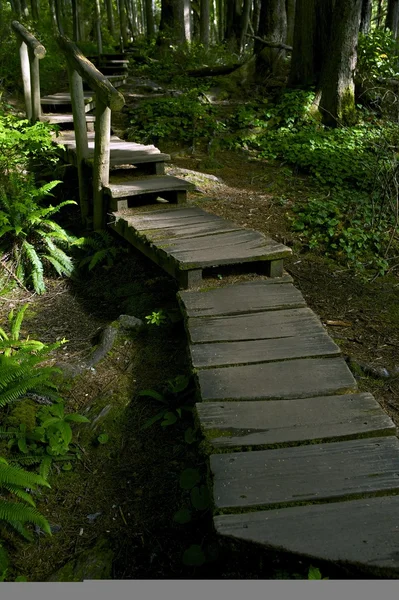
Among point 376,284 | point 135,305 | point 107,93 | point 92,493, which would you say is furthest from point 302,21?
point 92,493

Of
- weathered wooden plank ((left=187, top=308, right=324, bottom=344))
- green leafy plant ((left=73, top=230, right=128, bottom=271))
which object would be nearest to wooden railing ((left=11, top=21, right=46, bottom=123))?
green leafy plant ((left=73, top=230, right=128, bottom=271))

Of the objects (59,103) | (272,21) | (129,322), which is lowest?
(129,322)

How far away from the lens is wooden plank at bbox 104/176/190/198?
6.18m

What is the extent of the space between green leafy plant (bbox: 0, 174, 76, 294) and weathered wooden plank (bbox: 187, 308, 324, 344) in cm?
277

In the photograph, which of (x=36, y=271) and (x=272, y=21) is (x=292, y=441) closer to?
(x=36, y=271)

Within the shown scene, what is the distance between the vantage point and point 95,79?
604 centimetres

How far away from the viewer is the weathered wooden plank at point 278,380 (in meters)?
3.38

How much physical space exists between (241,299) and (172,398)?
101cm

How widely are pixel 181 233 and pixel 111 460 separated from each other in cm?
248

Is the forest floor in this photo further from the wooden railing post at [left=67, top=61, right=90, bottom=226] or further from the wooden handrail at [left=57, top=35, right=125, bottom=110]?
the wooden handrail at [left=57, top=35, right=125, bottom=110]

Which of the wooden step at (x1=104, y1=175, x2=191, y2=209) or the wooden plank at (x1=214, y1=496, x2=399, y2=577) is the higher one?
the wooden step at (x1=104, y1=175, x2=191, y2=209)

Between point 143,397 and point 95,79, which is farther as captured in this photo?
point 95,79

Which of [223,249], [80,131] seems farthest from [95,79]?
[223,249]

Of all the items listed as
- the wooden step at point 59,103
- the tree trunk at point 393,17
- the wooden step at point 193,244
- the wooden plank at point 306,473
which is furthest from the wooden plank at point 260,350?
the tree trunk at point 393,17
